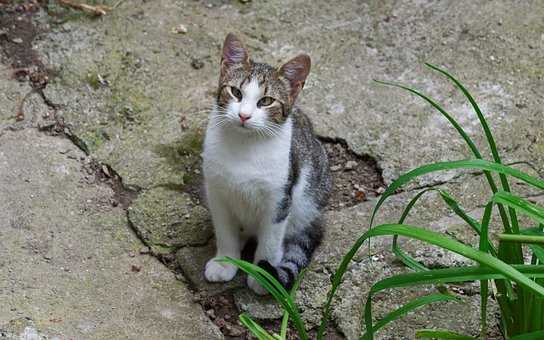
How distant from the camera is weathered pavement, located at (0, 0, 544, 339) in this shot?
3152 mm

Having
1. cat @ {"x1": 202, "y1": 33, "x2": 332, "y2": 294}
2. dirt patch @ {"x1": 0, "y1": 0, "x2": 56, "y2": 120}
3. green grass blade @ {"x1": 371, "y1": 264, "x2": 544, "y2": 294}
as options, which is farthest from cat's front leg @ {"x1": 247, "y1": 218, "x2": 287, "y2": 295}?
dirt patch @ {"x1": 0, "y1": 0, "x2": 56, "y2": 120}

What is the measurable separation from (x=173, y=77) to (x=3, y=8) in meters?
1.03

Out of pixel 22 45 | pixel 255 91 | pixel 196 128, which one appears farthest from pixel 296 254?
pixel 22 45

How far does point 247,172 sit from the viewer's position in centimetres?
310

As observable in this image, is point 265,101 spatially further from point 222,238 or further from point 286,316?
point 286,316

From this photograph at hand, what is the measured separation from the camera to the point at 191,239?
351cm

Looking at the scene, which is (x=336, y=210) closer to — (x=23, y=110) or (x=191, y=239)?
(x=191, y=239)

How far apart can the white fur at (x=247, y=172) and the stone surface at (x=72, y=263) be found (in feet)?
0.94

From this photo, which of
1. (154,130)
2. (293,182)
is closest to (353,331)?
(293,182)

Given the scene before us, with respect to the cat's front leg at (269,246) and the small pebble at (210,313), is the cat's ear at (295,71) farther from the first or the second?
the small pebble at (210,313)

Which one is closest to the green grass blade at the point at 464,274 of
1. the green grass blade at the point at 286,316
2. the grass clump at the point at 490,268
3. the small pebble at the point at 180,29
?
the grass clump at the point at 490,268

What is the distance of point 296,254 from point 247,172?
460 millimetres

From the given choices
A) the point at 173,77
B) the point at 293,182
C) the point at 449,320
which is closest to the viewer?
the point at 449,320

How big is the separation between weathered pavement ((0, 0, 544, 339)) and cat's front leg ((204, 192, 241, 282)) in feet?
0.18
